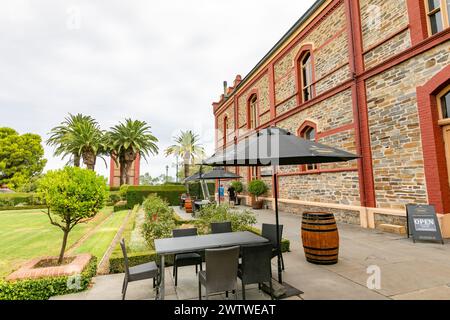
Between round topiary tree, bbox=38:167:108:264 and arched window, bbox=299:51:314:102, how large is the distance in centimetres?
985

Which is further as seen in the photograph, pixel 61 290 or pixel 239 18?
pixel 239 18

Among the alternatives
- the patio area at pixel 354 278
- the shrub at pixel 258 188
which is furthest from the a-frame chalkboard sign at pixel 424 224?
the shrub at pixel 258 188

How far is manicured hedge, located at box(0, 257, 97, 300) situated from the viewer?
3303mm

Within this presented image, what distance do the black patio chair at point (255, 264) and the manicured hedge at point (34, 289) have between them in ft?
8.77

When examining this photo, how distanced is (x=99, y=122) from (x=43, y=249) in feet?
88.3

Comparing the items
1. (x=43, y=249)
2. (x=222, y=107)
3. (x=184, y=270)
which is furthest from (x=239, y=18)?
(x=222, y=107)

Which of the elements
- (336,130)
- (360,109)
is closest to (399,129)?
(360,109)

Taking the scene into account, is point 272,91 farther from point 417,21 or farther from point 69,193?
point 69,193

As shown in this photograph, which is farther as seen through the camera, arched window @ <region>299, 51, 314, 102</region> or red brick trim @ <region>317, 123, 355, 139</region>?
arched window @ <region>299, 51, 314, 102</region>

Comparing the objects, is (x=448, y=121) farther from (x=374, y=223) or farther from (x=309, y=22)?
(x=309, y=22)

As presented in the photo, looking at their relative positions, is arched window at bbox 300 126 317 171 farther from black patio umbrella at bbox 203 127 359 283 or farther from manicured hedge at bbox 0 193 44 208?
manicured hedge at bbox 0 193 44 208

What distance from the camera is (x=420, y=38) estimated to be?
6203 mm

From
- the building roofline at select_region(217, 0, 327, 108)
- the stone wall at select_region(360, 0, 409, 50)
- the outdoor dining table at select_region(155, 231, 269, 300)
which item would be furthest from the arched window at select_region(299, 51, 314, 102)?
the outdoor dining table at select_region(155, 231, 269, 300)

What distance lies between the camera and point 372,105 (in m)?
7.57
